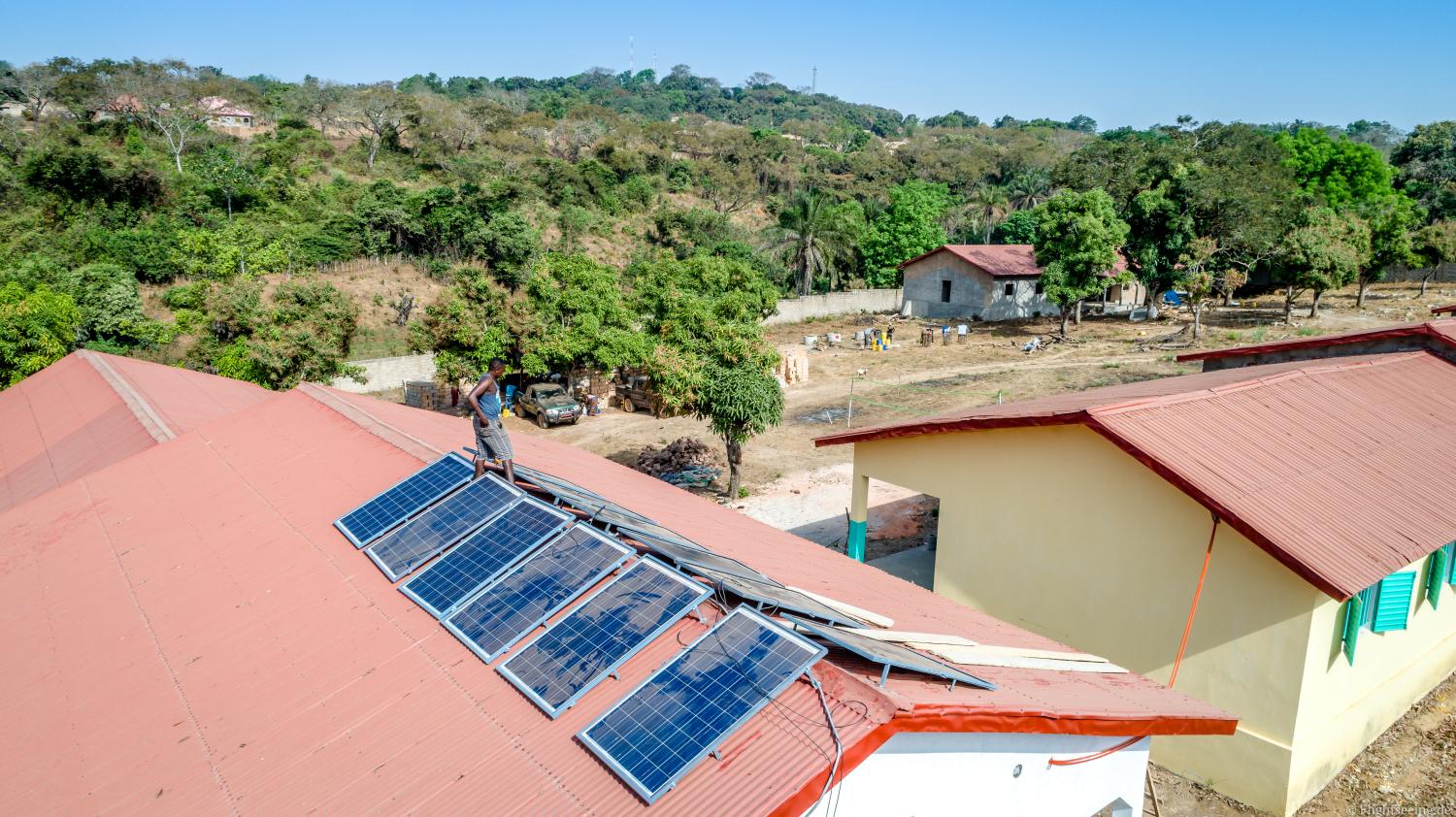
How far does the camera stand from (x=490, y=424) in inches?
349

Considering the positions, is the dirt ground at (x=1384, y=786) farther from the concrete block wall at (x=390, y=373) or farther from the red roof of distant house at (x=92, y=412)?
the concrete block wall at (x=390, y=373)

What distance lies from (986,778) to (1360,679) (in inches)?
295

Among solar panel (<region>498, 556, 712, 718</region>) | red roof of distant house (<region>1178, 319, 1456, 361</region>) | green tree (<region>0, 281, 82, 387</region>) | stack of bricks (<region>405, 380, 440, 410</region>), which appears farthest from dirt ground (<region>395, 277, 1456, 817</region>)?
green tree (<region>0, 281, 82, 387</region>)

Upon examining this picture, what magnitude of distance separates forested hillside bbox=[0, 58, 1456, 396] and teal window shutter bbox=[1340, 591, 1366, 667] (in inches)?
553

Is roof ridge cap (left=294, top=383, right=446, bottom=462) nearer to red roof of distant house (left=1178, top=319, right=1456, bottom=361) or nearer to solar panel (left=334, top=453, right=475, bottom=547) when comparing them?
solar panel (left=334, top=453, right=475, bottom=547)

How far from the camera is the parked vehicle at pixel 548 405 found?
30312 mm

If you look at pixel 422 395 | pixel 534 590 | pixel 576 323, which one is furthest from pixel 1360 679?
pixel 422 395

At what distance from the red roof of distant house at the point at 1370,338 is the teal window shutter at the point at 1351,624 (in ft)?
28.7

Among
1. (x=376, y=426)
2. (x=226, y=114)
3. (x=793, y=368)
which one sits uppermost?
(x=226, y=114)

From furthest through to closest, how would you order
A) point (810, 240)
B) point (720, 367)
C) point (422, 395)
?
point (810, 240) < point (422, 395) < point (720, 367)

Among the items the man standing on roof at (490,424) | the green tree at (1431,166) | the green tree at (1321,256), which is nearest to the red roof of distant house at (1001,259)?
the green tree at (1321,256)

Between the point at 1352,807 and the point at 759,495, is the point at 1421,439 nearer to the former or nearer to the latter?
the point at 1352,807

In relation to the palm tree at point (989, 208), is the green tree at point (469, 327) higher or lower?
lower

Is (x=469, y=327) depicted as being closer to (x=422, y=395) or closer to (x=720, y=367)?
(x=422, y=395)
